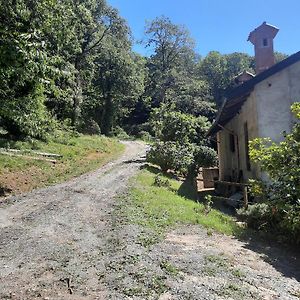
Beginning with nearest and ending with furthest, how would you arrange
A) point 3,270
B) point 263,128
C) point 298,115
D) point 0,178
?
1. point 3,270
2. point 298,115
3. point 263,128
4. point 0,178

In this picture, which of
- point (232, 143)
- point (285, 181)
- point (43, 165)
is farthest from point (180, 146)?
point (285, 181)

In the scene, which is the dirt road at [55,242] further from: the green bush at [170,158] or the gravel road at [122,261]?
the green bush at [170,158]

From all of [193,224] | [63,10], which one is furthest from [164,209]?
[63,10]

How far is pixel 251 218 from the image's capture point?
10.8 metres

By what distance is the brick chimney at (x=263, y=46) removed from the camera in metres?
17.6

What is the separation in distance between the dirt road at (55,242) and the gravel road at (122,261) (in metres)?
0.02

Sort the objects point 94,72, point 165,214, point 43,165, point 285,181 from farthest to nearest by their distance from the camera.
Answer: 1. point 94,72
2. point 43,165
3. point 165,214
4. point 285,181

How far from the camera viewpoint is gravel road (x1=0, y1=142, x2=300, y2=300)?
5309mm

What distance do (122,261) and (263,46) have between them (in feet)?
47.7

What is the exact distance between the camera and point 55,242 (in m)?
7.50

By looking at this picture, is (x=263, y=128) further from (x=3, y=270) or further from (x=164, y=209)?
(x=3, y=270)

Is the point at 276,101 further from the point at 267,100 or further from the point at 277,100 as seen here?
the point at 267,100

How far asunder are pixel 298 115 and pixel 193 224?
3.81 metres

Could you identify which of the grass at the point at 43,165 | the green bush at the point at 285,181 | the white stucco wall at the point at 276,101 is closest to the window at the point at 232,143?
the white stucco wall at the point at 276,101
